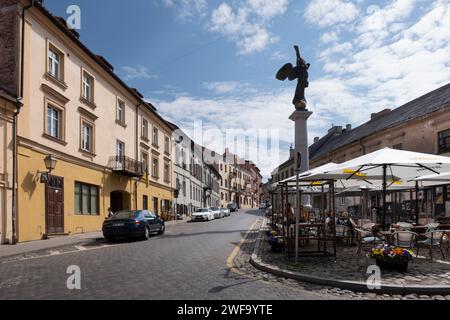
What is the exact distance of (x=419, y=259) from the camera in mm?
9156

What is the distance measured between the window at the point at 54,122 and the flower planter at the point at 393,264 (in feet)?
49.9

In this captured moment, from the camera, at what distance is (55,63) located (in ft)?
62.1

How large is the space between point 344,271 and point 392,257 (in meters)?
0.92

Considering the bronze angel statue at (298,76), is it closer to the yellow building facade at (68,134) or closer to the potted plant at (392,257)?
the potted plant at (392,257)

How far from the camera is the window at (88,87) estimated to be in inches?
858

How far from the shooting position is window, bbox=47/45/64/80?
60.2ft

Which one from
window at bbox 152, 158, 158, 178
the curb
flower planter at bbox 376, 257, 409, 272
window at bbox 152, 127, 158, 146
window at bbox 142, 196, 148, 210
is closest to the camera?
the curb

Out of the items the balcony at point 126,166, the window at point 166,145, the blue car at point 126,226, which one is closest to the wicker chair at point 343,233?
the blue car at point 126,226

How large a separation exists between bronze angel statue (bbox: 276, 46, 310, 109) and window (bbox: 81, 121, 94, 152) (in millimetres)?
11125

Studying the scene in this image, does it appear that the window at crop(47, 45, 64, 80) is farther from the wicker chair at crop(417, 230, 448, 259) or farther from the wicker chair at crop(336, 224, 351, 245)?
the wicker chair at crop(417, 230, 448, 259)

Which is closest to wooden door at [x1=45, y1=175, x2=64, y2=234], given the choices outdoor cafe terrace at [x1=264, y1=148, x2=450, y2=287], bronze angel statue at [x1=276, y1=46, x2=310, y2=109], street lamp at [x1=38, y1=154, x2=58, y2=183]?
street lamp at [x1=38, y1=154, x2=58, y2=183]

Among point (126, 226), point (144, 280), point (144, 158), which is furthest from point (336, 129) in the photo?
point (144, 280)

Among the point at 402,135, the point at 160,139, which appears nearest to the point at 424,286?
the point at 402,135
